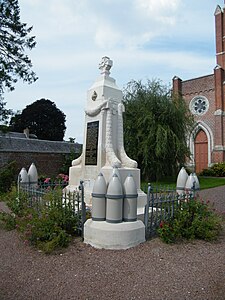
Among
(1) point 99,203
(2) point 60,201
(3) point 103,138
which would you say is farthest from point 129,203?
(3) point 103,138

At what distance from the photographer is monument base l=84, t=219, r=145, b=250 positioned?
180 inches

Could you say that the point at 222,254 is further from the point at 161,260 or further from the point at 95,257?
the point at 95,257

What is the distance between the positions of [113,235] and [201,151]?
2609 centimetres

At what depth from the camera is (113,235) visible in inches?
179

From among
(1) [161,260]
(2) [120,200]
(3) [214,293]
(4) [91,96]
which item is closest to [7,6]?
(4) [91,96]

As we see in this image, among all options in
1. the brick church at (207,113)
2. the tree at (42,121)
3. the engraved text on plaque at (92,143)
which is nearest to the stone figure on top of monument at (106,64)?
the engraved text on plaque at (92,143)

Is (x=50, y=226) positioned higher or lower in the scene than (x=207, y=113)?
lower

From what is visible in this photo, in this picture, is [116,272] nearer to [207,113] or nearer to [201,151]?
[201,151]

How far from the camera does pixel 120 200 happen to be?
465 centimetres

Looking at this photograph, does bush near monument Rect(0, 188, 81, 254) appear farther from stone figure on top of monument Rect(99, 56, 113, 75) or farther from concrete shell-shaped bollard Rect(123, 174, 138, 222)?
stone figure on top of monument Rect(99, 56, 113, 75)

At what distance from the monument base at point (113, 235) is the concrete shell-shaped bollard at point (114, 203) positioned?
0.11 metres

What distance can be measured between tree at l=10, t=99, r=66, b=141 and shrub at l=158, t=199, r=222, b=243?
37012mm

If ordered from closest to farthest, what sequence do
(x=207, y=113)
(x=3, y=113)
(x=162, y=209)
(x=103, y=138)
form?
(x=162, y=209) < (x=103, y=138) < (x=3, y=113) < (x=207, y=113)

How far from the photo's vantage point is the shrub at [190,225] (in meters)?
4.99
